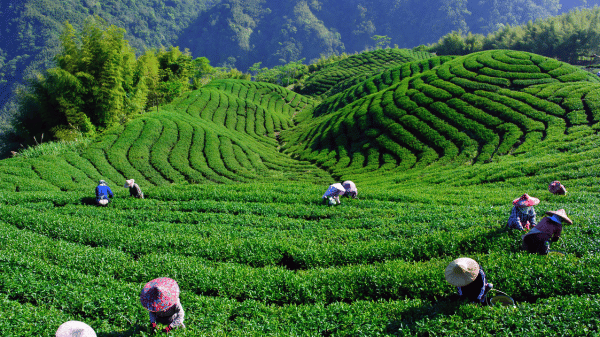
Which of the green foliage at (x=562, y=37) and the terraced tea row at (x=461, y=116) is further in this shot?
the green foliage at (x=562, y=37)

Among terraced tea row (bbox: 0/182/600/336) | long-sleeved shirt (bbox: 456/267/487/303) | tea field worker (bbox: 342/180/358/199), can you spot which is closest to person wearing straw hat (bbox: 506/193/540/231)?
terraced tea row (bbox: 0/182/600/336)

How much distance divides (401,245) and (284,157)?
3292 cm

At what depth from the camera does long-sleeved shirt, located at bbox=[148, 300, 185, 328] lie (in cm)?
720

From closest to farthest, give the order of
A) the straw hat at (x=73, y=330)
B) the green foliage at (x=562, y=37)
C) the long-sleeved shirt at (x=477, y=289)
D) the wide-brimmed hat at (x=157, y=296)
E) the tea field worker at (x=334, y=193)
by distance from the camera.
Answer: the straw hat at (x=73, y=330), the wide-brimmed hat at (x=157, y=296), the long-sleeved shirt at (x=477, y=289), the tea field worker at (x=334, y=193), the green foliage at (x=562, y=37)

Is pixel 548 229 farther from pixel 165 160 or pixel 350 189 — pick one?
pixel 165 160

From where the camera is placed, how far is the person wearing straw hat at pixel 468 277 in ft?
22.2

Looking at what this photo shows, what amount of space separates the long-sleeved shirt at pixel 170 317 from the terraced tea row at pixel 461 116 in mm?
25993

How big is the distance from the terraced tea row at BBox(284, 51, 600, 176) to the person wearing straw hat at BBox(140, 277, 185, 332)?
2606 centimetres

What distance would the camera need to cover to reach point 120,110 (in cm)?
3578

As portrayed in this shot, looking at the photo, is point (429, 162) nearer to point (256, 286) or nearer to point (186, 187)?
point (186, 187)

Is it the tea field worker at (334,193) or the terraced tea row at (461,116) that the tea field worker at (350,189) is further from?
the terraced tea row at (461,116)

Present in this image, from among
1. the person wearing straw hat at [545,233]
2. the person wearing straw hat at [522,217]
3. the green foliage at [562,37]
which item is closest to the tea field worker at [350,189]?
the person wearing straw hat at [522,217]

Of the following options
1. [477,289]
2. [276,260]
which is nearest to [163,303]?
[276,260]

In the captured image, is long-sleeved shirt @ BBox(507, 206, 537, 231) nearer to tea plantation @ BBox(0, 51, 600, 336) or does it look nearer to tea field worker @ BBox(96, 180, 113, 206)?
tea plantation @ BBox(0, 51, 600, 336)
